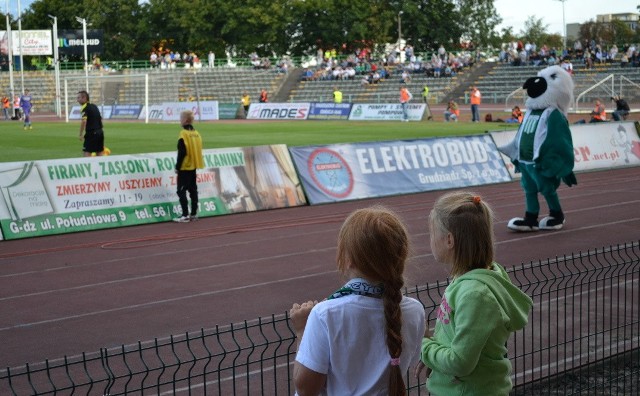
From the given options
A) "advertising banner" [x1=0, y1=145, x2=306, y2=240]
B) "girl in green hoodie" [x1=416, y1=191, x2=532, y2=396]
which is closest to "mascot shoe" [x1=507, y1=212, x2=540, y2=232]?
"advertising banner" [x1=0, y1=145, x2=306, y2=240]

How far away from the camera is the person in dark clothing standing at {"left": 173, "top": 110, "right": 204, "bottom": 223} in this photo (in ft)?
56.7

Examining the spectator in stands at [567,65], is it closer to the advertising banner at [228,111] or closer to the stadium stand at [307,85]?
the stadium stand at [307,85]

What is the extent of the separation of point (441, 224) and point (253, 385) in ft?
12.6

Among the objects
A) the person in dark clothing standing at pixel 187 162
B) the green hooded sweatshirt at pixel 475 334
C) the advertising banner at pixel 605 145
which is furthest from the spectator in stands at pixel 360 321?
the advertising banner at pixel 605 145

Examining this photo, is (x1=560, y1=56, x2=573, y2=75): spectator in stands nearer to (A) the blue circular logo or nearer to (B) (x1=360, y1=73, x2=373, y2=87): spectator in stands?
(B) (x1=360, y1=73, x2=373, y2=87): spectator in stands

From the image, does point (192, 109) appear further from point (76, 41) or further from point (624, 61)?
point (76, 41)

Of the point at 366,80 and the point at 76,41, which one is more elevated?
the point at 76,41

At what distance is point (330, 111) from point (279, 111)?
372cm

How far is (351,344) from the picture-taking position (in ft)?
12.7

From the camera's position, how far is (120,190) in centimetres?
1762

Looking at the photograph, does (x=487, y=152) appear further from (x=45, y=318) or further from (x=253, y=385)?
(x=253, y=385)

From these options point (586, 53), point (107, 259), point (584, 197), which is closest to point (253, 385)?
point (107, 259)

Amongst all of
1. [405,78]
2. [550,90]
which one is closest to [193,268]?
[550,90]

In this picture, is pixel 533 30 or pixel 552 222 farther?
pixel 533 30
